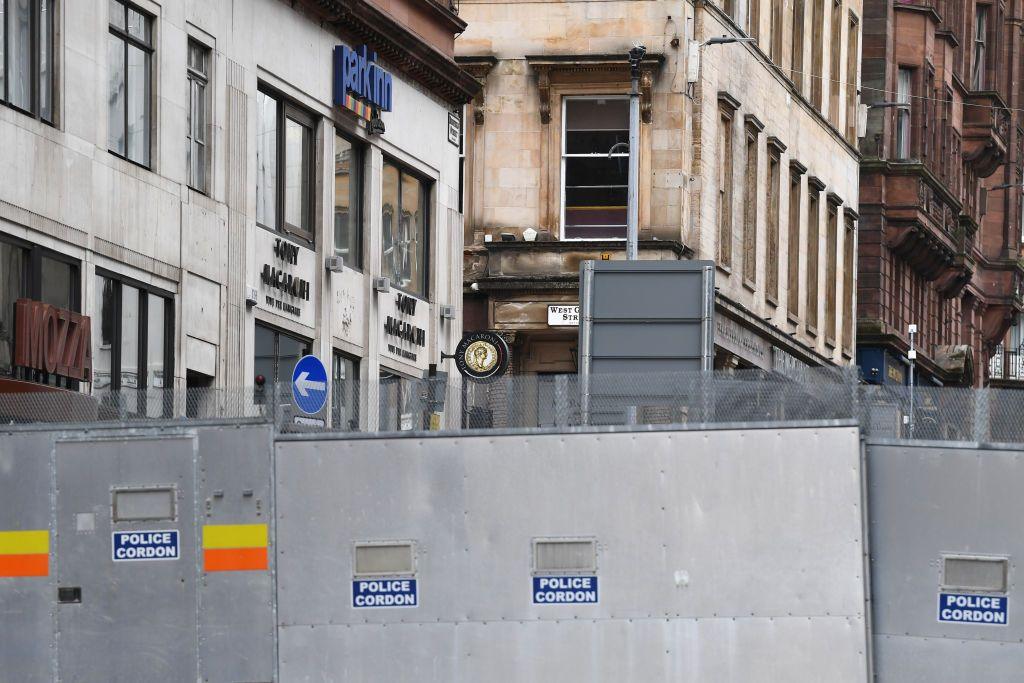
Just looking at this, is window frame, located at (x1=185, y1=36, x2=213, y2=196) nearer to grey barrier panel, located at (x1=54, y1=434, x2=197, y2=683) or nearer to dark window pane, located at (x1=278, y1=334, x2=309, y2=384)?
dark window pane, located at (x1=278, y1=334, x2=309, y2=384)

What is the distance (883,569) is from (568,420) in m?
2.43

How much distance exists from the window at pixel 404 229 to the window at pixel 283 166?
2842 millimetres

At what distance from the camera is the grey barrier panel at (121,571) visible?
1591cm

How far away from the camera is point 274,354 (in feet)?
104

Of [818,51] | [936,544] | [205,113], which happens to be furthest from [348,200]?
[818,51]

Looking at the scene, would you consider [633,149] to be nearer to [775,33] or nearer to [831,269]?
[775,33]

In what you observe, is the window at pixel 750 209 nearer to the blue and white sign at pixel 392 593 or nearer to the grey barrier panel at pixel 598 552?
the grey barrier panel at pixel 598 552

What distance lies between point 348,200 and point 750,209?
19932mm

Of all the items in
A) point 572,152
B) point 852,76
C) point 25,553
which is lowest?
point 25,553

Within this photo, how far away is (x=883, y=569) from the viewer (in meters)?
15.3

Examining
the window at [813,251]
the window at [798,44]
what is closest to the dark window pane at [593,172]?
the window at [798,44]

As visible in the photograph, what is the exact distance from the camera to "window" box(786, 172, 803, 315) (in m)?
57.5

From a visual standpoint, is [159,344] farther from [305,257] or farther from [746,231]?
[746,231]

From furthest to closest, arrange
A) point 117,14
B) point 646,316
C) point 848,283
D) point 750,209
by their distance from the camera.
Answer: point 848,283 → point 750,209 → point 117,14 → point 646,316
